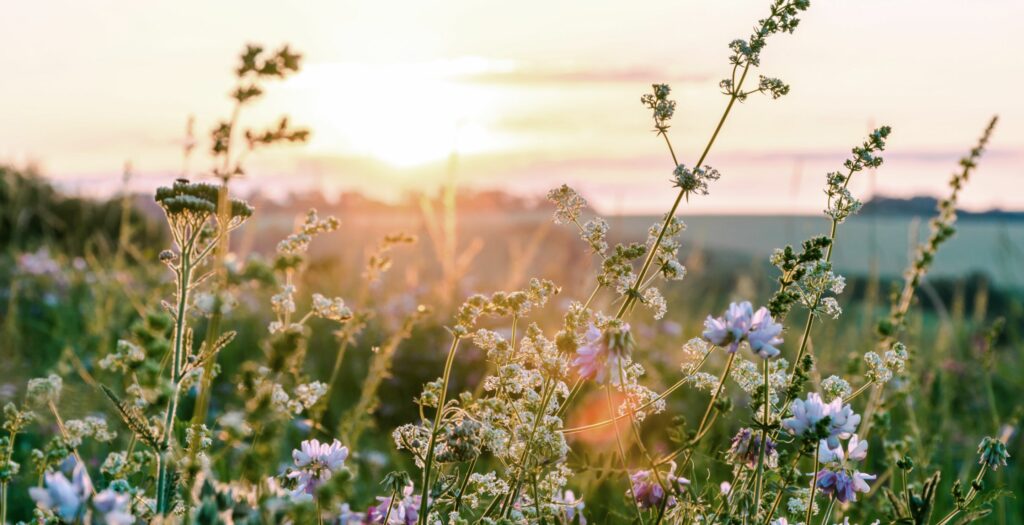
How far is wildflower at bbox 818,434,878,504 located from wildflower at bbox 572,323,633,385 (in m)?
0.57

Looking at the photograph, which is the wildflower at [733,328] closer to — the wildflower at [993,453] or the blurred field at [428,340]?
the wildflower at [993,453]

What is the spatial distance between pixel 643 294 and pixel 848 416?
18.1 inches

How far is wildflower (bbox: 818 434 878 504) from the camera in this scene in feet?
6.82

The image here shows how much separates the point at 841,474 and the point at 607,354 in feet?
2.29

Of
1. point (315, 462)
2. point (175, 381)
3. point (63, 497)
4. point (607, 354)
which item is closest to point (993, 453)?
point (607, 354)

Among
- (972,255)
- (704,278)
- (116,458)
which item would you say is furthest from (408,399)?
(972,255)

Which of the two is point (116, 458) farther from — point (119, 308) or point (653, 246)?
point (119, 308)

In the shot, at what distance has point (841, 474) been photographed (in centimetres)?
211

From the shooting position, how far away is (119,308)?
279 inches

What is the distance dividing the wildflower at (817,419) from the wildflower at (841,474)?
0.60ft

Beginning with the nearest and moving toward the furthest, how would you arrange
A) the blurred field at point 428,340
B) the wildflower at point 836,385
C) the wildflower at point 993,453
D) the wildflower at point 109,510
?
the wildflower at point 109,510
the wildflower at point 836,385
the wildflower at point 993,453
the blurred field at point 428,340

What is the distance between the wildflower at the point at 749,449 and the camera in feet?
6.84

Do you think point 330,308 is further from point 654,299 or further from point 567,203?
point 654,299

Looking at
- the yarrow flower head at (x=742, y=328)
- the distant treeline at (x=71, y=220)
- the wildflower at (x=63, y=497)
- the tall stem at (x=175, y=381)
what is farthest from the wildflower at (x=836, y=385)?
the distant treeline at (x=71, y=220)
